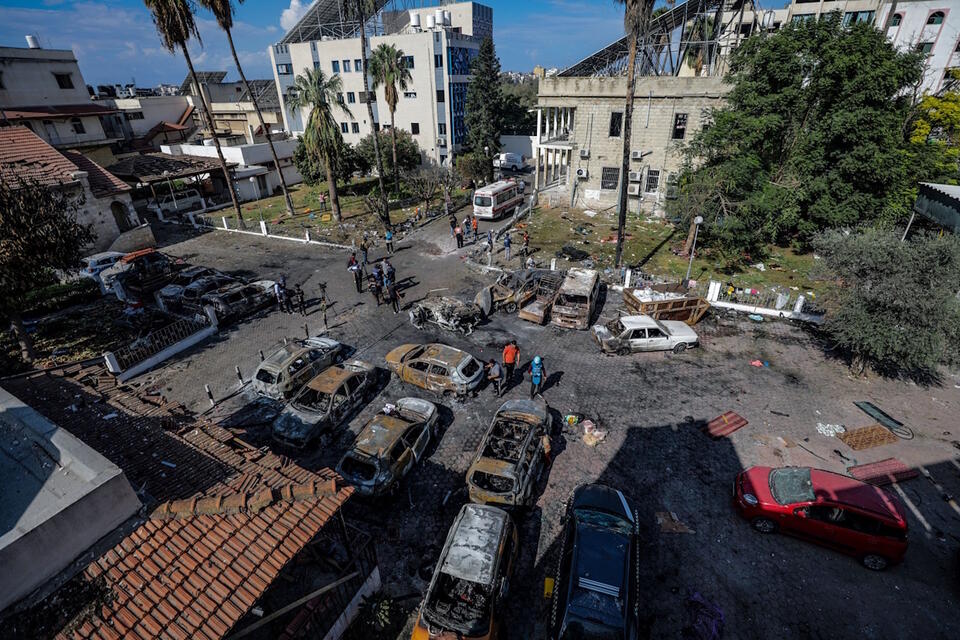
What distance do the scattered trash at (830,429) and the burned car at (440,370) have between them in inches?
407

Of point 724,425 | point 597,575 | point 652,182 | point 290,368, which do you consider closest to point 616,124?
point 652,182

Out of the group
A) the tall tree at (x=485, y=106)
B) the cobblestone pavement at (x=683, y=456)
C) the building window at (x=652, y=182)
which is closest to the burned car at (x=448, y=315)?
the cobblestone pavement at (x=683, y=456)

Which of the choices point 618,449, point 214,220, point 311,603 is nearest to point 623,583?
point 618,449

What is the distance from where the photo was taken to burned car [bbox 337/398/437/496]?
1036 centimetres

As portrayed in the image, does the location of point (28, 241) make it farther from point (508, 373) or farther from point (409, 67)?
point (409, 67)

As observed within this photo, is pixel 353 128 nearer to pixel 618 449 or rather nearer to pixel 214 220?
pixel 214 220

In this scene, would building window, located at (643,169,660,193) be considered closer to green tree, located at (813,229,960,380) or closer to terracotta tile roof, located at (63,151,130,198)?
green tree, located at (813,229,960,380)

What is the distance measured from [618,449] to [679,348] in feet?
20.9

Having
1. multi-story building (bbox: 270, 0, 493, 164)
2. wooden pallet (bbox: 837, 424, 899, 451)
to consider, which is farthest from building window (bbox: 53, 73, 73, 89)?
wooden pallet (bbox: 837, 424, 899, 451)

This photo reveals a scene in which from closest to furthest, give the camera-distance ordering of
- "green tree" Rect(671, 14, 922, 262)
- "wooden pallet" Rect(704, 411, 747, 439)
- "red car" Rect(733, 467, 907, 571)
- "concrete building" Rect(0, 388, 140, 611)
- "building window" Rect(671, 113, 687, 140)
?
1. "concrete building" Rect(0, 388, 140, 611)
2. "red car" Rect(733, 467, 907, 571)
3. "wooden pallet" Rect(704, 411, 747, 439)
4. "green tree" Rect(671, 14, 922, 262)
5. "building window" Rect(671, 113, 687, 140)

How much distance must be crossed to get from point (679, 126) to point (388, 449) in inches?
1125

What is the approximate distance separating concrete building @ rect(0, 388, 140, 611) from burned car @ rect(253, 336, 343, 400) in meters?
7.20

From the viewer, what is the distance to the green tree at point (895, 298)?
12641mm

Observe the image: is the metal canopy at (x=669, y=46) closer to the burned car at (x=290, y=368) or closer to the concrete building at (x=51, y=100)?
the burned car at (x=290, y=368)
